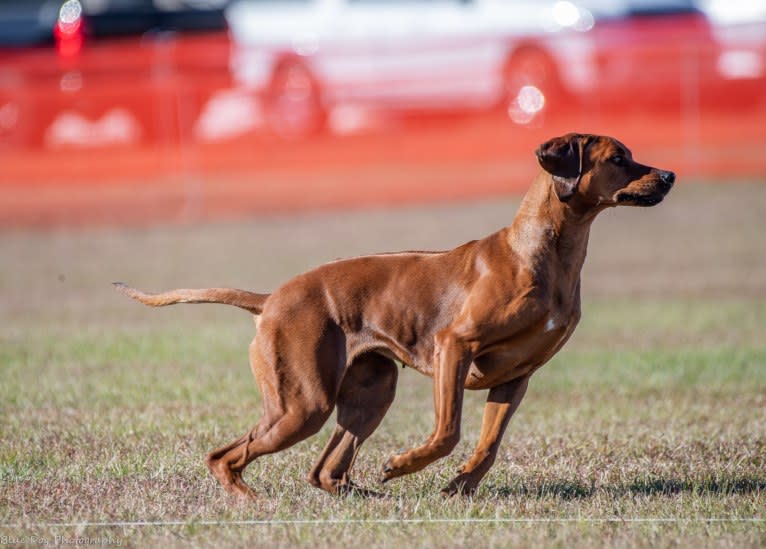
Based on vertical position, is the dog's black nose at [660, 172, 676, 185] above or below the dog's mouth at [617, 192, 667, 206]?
above

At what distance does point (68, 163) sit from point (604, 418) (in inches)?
521

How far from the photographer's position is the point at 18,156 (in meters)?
19.3

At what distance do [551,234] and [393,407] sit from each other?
3.34 m

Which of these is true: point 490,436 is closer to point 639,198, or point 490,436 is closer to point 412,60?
point 639,198

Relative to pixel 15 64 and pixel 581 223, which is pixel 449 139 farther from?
pixel 581 223

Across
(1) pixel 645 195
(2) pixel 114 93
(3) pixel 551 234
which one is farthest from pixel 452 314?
(2) pixel 114 93

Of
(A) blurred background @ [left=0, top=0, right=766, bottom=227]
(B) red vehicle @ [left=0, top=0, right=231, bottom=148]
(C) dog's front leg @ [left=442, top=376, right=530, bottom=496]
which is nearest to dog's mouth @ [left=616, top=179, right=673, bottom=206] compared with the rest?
(C) dog's front leg @ [left=442, top=376, right=530, bottom=496]

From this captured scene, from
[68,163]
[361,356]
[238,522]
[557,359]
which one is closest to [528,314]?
[361,356]

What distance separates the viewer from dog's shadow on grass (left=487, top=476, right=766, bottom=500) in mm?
6062

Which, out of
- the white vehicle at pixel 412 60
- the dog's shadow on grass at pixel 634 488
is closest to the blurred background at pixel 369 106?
the white vehicle at pixel 412 60

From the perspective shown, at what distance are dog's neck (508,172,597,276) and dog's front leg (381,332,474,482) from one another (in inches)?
20.5

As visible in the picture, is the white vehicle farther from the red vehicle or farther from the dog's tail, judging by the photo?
the dog's tail

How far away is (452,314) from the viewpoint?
5902mm

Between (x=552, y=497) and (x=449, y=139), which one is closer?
Result: (x=552, y=497)
